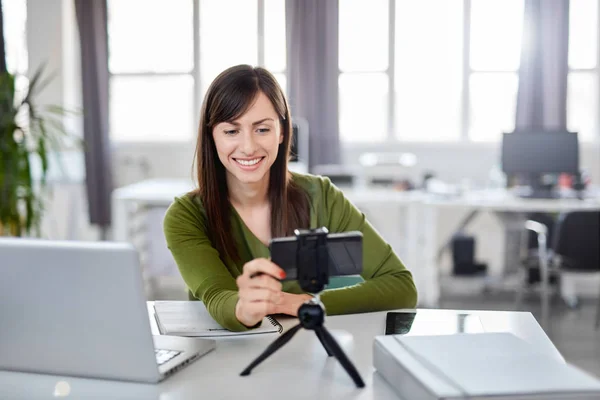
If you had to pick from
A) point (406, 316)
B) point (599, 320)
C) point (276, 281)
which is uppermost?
point (276, 281)

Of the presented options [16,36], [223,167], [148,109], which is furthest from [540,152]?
[16,36]

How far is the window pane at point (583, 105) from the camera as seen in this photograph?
205 inches

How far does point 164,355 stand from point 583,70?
15.3 ft

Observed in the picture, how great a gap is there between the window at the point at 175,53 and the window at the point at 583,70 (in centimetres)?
200

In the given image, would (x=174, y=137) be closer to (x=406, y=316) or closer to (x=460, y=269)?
(x=460, y=269)

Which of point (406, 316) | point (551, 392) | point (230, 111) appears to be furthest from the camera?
point (230, 111)

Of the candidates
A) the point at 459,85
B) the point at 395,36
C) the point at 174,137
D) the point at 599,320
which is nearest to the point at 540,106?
the point at 459,85

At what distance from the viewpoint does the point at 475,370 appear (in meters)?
1.01

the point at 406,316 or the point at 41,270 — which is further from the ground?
the point at 41,270

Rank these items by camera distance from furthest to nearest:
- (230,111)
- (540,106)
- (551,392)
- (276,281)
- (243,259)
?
(540,106) < (243,259) < (230,111) < (276,281) < (551,392)

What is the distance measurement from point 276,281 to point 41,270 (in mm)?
347

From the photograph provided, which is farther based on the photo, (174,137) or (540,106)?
(174,137)

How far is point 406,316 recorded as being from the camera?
1.56 metres

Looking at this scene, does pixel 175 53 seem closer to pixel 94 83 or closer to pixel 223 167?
pixel 94 83
